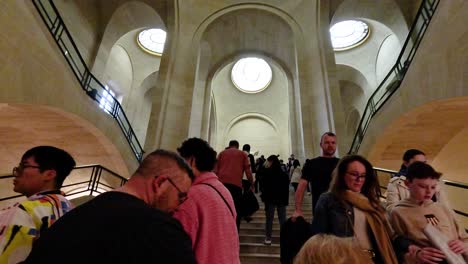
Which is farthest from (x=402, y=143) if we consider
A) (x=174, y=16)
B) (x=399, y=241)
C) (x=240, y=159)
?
(x=174, y=16)

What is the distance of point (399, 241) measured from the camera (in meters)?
1.77

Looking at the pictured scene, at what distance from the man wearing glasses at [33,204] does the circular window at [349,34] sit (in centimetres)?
1650

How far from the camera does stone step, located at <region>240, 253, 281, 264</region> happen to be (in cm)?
373

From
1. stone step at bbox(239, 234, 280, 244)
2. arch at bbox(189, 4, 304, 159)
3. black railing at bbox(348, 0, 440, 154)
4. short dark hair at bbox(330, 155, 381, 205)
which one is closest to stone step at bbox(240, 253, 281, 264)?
stone step at bbox(239, 234, 280, 244)

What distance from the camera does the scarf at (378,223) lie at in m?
1.55

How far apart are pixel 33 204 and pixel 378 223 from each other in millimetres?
2020

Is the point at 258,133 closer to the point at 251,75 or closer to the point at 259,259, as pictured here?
the point at 251,75

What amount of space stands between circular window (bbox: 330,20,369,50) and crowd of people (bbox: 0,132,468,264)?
14.8m

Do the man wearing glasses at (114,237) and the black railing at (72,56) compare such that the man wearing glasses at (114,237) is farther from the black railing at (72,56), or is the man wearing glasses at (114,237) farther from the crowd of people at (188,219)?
the black railing at (72,56)

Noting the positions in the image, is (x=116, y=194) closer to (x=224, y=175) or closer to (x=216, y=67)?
(x=224, y=175)

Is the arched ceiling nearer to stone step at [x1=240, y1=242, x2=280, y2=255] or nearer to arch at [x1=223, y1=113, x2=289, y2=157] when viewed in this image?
arch at [x1=223, y1=113, x2=289, y2=157]

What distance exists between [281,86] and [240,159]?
17.9m

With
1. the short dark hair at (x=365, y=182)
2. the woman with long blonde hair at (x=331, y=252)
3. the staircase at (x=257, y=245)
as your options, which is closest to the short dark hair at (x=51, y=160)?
the woman with long blonde hair at (x=331, y=252)

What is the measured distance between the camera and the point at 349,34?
611 inches
